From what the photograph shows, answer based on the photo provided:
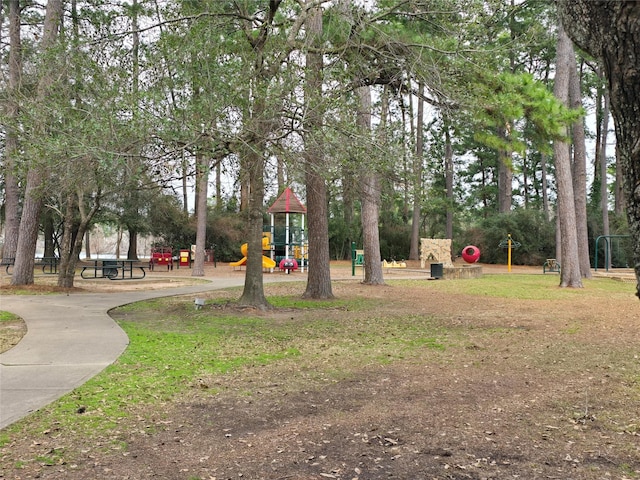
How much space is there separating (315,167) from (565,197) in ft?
35.0

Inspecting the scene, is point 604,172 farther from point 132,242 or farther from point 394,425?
point 394,425

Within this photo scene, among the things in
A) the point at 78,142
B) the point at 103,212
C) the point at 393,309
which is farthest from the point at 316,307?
the point at 103,212

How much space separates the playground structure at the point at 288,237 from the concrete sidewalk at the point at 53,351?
12.5 meters

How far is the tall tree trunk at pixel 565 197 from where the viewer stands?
15.4 m

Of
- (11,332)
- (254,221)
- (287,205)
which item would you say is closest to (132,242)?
(287,205)

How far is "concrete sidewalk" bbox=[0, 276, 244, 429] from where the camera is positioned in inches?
167

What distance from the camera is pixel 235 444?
3.40 m

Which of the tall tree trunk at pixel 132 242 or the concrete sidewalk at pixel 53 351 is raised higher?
the tall tree trunk at pixel 132 242

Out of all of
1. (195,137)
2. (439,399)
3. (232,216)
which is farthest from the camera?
(232,216)

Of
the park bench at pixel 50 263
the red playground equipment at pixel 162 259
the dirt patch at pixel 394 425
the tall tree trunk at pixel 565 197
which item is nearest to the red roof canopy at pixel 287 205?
the red playground equipment at pixel 162 259

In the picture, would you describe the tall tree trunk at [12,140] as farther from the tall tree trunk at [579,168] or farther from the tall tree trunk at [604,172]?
the tall tree trunk at [604,172]

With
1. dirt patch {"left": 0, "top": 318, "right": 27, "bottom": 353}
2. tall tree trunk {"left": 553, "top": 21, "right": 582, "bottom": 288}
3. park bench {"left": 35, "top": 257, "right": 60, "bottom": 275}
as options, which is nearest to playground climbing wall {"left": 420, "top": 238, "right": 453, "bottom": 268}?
→ tall tree trunk {"left": 553, "top": 21, "right": 582, "bottom": 288}

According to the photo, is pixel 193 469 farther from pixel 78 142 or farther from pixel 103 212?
pixel 103 212

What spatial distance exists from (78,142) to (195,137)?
1.45 metres
